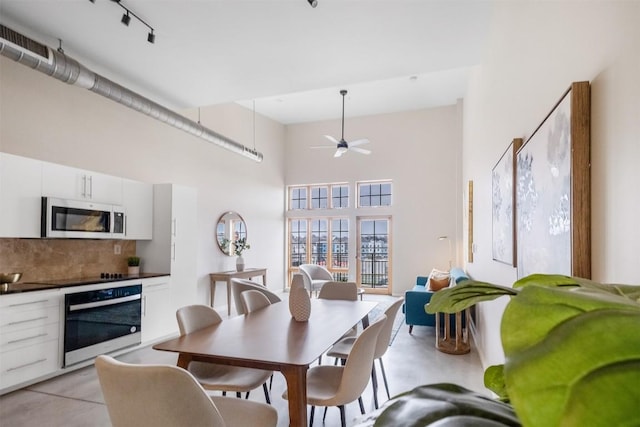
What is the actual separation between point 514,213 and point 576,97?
1.13 m

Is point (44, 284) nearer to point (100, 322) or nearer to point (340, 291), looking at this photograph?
point (100, 322)

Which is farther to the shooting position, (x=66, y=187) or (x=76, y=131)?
(x=76, y=131)

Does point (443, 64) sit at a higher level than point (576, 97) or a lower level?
higher

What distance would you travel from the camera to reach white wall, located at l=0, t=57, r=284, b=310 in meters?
4.02

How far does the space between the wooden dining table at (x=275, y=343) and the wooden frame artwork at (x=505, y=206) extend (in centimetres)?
115

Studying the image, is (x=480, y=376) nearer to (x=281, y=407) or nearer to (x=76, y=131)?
(x=281, y=407)

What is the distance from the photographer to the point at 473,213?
16.6 feet

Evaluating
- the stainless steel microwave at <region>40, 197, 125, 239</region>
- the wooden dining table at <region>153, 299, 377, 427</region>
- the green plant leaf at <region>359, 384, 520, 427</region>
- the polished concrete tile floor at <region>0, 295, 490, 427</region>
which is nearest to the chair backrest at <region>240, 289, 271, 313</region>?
the wooden dining table at <region>153, 299, 377, 427</region>

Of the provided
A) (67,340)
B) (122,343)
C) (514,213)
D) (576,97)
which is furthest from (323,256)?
(576,97)

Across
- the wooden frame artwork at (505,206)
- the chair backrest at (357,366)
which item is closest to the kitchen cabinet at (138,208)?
the chair backrest at (357,366)

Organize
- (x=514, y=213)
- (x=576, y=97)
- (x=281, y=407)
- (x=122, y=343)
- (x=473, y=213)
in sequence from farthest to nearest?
(x=473, y=213)
(x=122, y=343)
(x=281, y=407)
(x=514, y=213)
(x=576, y=97)

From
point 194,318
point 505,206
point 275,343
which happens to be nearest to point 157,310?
point 194,318

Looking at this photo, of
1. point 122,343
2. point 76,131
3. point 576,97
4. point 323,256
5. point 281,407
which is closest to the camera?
point 576,97

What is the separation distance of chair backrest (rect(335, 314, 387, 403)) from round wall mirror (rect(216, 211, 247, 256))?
520cm
